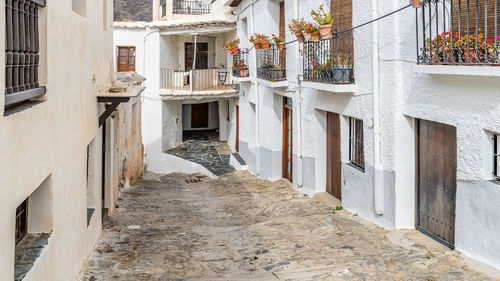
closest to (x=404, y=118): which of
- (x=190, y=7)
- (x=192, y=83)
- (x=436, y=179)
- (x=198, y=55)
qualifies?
(x=436, y=179)

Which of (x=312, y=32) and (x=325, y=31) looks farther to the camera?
(x=312, y=32)

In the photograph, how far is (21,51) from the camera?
4742 millimetres

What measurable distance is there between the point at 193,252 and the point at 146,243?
38.2 inches

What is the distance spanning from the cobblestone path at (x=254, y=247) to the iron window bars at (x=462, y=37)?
2591 mm

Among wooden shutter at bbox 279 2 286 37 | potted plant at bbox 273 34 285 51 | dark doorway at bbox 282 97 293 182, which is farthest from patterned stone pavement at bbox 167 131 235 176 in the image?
potted plant at bbox 273 34 285 51

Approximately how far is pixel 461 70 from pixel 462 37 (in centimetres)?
58

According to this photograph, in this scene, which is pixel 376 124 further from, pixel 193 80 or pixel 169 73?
pixel 169 73

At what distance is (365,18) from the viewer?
8953mm

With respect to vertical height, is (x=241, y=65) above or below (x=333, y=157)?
above

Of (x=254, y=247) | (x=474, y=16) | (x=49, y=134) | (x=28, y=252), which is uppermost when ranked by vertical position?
(x=474, y=16)

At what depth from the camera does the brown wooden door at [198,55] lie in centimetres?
2334

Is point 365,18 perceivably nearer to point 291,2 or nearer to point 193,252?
point 291,2

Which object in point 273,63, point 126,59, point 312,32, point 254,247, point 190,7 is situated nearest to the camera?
point 254,247

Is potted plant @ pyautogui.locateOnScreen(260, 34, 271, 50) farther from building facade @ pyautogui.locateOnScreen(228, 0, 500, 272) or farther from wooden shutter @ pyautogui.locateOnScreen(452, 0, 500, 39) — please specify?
wooden shutter @ pyautogui.locateOnScreen(452, 0, 500, 39)
